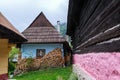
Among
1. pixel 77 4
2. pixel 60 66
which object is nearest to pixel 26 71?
pixel 60 66

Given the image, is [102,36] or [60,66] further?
Answer: [60,66]

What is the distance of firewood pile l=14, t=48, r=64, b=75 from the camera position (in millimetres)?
26750

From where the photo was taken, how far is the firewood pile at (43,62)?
26.8 m

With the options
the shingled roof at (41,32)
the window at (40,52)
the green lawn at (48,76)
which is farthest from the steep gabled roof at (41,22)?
the green lawn at (48,76)

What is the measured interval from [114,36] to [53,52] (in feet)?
79.5

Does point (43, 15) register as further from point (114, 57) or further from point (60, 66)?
point (114, 57)

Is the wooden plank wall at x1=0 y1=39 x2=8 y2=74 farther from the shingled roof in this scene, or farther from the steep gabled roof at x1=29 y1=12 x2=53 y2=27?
the steep gabled roof at x1=29 y1=12 x2=53 y2=27

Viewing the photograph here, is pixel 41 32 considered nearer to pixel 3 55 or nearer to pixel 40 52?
pixel 40 52

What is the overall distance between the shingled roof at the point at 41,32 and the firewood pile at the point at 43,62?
144 centimetres

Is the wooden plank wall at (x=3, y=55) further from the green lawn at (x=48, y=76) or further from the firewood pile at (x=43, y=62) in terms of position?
the firewood pile at (x=43, y=62)

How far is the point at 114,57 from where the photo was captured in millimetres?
4102

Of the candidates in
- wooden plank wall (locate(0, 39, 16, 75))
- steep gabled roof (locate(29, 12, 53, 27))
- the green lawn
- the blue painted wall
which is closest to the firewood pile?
the blue painted wall

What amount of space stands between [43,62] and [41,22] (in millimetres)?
6825

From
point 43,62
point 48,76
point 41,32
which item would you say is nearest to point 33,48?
point 41,32
